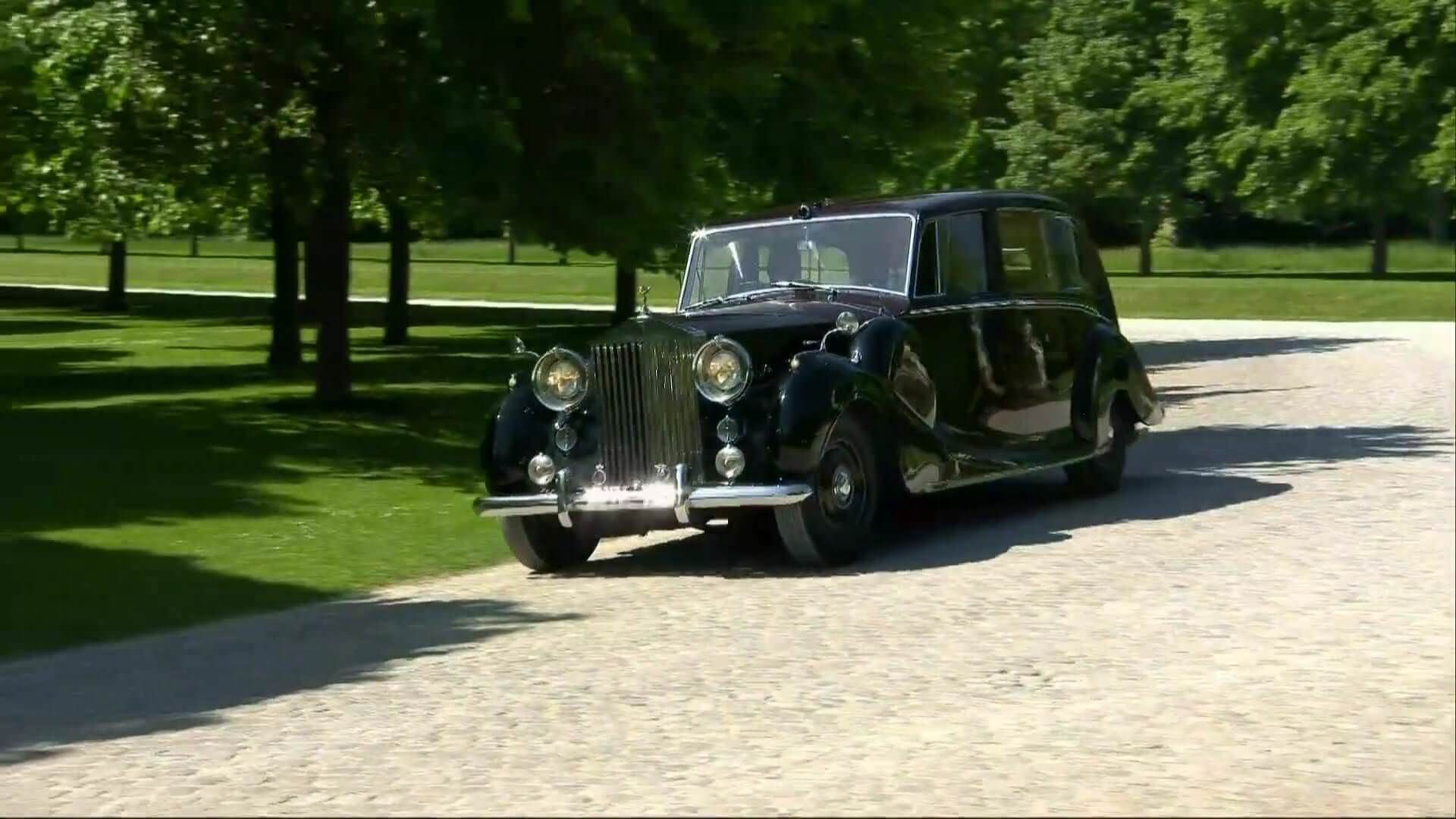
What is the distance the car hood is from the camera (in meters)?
12.6

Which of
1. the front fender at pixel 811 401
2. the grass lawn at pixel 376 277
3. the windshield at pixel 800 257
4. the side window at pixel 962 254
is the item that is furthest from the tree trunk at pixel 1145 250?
the front fender at pixel 811 401

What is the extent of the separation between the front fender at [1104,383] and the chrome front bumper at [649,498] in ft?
11.7

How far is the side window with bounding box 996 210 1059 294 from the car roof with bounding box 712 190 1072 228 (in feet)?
0.30

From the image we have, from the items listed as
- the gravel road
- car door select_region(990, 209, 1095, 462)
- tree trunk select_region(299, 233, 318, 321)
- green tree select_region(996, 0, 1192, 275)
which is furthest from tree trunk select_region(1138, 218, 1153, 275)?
the gravel road

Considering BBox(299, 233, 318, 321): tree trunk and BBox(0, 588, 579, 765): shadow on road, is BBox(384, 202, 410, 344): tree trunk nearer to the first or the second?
BBox(299, 233, 318, 321): tree trunk

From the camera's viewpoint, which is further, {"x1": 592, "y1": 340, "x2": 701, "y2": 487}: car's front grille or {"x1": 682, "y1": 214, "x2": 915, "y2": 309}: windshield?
{"x1": 682, "y1": 214, "x2": 915, "y2": 309}: windshield

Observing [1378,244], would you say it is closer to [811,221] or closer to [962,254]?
[962,254]

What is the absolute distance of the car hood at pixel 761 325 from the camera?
12.6 meters

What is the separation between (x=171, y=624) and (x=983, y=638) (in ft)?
13.4

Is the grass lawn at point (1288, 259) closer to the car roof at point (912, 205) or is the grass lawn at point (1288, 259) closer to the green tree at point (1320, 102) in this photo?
the green tree at point (1320, 102)

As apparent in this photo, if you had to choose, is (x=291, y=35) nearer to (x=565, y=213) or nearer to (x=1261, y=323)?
(x=565, y=213)

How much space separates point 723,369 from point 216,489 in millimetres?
6523

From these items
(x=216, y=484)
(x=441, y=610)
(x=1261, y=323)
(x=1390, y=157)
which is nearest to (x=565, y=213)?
(x=216, y=484)

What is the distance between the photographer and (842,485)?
12531 mm
